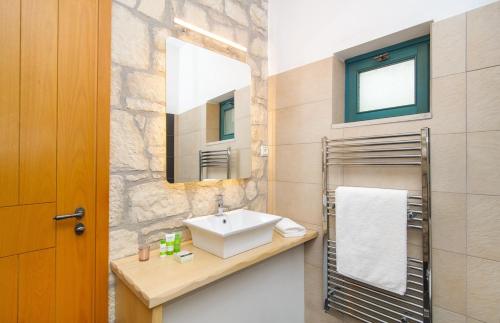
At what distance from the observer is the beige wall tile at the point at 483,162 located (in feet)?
3.58

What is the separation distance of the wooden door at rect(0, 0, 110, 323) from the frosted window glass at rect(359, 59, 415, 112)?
1580 millimetres

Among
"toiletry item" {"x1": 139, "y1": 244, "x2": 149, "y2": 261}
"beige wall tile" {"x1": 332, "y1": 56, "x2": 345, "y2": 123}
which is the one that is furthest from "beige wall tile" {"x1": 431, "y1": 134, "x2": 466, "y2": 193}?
"toiletry item" {"x1": 139, "y1": 244, "x2": 149, "y2": 261}

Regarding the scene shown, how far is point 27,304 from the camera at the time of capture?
104 centimetres

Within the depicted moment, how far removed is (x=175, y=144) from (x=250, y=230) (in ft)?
2.23

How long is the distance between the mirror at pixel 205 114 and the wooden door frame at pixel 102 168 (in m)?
0.32

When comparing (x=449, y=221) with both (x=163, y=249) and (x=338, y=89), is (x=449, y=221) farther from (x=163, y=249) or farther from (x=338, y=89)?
(x=163, y=249)

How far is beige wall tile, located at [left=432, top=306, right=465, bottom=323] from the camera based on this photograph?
1.19m

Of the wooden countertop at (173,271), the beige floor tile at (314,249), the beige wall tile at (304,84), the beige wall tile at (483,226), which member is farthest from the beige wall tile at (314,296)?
the beige wall tile at (304,84)

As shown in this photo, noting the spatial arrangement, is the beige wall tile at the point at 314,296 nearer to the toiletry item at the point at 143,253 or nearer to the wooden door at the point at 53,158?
the toiletry item at the point at 143,253

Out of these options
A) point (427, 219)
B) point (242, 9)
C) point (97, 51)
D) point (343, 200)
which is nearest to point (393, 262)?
point (427, 219)

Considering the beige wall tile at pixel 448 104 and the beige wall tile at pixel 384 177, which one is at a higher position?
the beige wall tile at pixel 448 104

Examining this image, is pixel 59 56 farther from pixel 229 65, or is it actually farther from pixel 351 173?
pixel 351 173

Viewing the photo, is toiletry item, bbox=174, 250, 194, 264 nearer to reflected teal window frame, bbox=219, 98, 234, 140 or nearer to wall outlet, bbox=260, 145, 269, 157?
reflected teal window frame, bbox=219, 98, 234, 140

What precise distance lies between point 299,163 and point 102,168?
1276 mm
